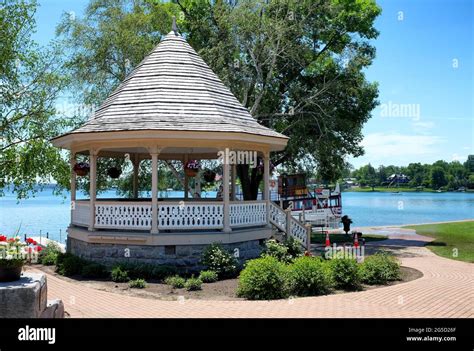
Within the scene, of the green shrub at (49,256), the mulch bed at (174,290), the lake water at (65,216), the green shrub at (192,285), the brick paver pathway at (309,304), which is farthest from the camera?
the lake water at (65,216)

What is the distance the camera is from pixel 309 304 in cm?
1028

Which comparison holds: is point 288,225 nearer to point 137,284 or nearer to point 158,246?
point 158,246

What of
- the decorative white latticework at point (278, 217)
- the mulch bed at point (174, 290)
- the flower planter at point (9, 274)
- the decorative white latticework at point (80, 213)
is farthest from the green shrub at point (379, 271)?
the decorative white latticework at point (80, 213)

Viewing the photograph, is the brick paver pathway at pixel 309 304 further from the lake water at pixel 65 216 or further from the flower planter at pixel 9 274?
the lake water at pixel 65 216

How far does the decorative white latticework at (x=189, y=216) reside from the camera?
14523 mm

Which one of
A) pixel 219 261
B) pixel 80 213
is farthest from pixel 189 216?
pixel 80 213

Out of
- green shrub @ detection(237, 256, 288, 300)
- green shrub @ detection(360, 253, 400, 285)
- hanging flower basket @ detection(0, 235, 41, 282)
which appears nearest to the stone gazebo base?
green shrub @ detection(237, 256, 288, 300)

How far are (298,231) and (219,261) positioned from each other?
5.36m

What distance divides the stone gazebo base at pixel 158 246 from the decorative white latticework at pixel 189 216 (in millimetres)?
333

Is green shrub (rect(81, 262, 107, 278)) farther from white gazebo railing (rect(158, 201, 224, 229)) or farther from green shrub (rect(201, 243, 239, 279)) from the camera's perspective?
green shrub (rect(201, 243, 239, 279))

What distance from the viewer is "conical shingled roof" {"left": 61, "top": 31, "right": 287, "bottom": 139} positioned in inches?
574

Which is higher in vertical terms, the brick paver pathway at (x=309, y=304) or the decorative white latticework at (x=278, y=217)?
the decorative white latticework at (x=278, y=217)

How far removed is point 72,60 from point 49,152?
233 inches

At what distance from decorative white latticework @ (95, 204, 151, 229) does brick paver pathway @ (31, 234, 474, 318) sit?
253 cm
